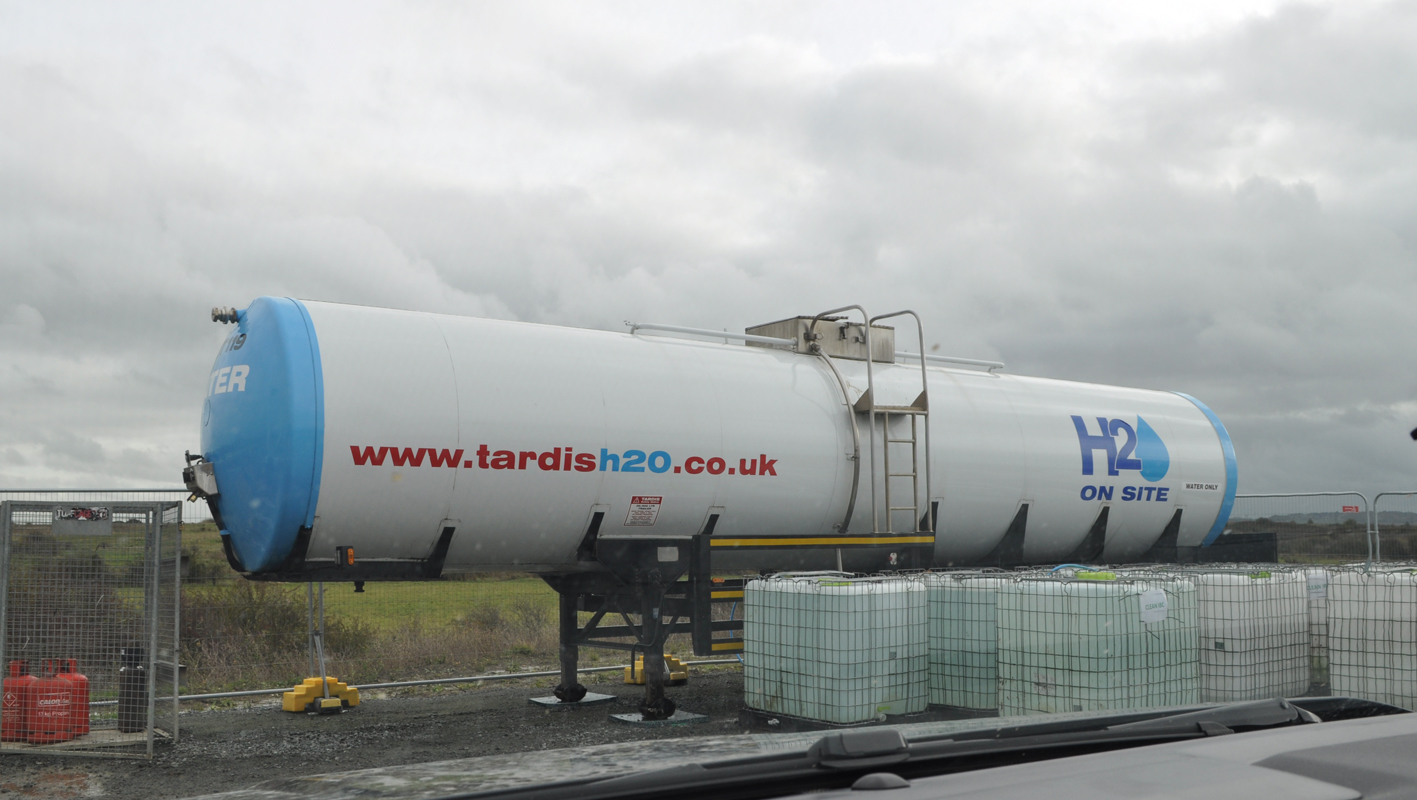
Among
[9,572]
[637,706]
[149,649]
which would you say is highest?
[9,572]

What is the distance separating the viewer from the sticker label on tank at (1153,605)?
8367mm

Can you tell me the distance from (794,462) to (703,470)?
1028 mm

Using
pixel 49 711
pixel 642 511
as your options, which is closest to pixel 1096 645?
pixel 642 511

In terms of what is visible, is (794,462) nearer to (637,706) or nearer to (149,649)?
(637,706)

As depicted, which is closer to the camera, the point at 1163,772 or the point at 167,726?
A: the point at 1163,772

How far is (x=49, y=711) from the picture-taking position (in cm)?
935

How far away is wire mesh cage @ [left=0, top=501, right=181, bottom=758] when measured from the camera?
9.35 metres

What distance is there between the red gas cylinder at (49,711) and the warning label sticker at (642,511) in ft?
16.1

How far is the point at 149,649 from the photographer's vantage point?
31.1 feet

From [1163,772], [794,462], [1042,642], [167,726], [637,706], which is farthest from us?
[637,706]

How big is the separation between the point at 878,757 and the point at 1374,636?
25.5ft

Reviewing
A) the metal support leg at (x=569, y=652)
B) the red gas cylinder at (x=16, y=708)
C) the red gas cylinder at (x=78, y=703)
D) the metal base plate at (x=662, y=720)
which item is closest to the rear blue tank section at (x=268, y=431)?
the red gas cylinder at (x=78, y=703)

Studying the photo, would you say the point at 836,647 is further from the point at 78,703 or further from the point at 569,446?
the point at 78,703

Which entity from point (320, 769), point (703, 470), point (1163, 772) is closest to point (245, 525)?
point (320, 769)
